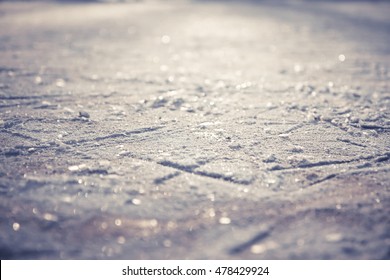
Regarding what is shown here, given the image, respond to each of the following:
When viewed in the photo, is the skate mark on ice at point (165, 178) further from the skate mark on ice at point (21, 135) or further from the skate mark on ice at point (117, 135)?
the skate mark on ice at point (21, 135)

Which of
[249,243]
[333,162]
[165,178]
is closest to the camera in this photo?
[249,243]

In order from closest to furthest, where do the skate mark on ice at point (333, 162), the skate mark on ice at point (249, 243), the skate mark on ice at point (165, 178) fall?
the skate mark on ice at point (249, 243) < the skate mark on ice at point (165, 178) < the skate mark on ice at point (333, 162)

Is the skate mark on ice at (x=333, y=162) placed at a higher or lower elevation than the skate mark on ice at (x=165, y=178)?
higher

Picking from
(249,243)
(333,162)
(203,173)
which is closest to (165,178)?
(203,173)

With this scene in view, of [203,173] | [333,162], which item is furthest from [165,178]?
[333,162]

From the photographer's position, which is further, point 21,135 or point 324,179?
point 21,135

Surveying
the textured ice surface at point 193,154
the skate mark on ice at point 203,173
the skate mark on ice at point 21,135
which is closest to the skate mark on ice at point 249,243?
the textured ice surface at point 193,154

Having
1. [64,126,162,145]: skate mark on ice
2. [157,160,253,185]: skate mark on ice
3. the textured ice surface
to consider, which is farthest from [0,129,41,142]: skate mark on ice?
[157,160,253,185]: skate mark on ice

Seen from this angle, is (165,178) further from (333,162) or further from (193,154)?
(333,162)

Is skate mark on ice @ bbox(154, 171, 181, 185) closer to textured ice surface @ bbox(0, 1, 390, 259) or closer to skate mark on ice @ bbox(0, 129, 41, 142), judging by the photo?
textured ice surface @ bbox(0, 1, 390, 259)

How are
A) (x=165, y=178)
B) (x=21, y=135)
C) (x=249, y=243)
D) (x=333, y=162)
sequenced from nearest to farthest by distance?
(x=249, y=243)
(x=165, y=178)
(x=333, y=162)
(x=21, y=135)

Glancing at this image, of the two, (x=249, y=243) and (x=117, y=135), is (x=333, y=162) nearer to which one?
(x=249, y=243)

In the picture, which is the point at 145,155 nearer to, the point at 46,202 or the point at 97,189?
the point at 97,189
